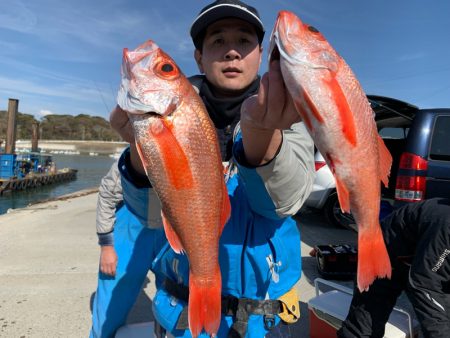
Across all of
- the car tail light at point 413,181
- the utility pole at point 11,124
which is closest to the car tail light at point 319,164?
the car tail light at point 413,181

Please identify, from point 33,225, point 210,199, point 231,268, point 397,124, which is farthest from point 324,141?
point 33,225

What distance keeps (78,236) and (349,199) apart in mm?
6931

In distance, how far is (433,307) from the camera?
245 centimetres

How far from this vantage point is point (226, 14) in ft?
5.25

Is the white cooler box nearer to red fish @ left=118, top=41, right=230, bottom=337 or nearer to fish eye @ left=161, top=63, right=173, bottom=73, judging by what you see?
red fish @ left=118, top=41, right=230, bottom=337

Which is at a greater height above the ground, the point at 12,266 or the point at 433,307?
the point at 433,307

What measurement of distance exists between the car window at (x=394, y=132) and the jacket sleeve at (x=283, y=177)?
6281 millimetres

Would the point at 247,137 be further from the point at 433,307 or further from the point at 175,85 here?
the point at 433,307

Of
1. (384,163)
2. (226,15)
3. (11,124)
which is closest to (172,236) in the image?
(384,163)

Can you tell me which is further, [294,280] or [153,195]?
[294,280]

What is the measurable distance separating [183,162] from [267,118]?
0.35 m

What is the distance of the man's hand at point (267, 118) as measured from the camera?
117cm

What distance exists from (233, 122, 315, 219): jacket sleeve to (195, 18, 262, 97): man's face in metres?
0.43

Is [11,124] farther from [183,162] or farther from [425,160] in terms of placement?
[183,162]
